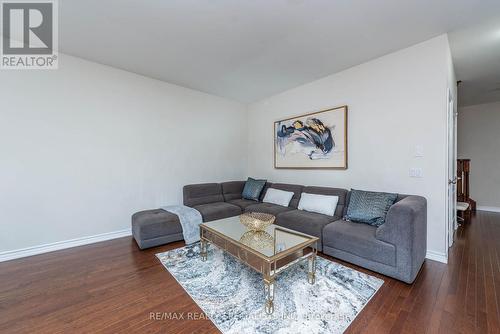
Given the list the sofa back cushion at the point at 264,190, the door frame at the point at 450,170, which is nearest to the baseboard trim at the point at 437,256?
the door frame at the point at 450,170

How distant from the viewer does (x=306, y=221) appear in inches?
110

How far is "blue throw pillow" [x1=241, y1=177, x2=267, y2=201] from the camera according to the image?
4.18 m

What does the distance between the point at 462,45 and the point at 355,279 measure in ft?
10.4

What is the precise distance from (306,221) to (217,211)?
1.44m

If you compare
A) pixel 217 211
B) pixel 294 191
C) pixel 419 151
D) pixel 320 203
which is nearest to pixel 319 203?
pixel 320 203

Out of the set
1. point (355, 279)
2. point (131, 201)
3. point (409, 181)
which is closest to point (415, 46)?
point (409, 181)

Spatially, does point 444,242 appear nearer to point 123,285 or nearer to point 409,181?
point 409,181

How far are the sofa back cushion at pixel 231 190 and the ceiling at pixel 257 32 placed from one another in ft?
7.00

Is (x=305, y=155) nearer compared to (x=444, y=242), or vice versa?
(x=444, y=242)

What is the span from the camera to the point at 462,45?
8.71 ft

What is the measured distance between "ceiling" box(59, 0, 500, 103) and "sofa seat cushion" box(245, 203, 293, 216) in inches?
87.4

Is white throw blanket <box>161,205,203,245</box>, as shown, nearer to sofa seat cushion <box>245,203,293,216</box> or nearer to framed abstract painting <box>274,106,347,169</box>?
sofa seat cushion <box>245,203,293,216</box>

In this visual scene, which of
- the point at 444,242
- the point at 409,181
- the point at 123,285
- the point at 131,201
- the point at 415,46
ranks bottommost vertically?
the point at 123,285

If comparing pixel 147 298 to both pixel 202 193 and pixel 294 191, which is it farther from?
pixel 294 191
